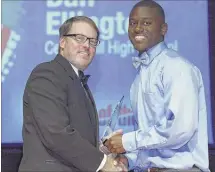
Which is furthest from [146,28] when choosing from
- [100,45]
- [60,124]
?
[60,124]

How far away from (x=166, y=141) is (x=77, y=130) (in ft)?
1.31

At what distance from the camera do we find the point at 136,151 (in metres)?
2.35

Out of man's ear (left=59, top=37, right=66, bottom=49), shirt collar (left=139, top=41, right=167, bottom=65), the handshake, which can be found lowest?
the handshake

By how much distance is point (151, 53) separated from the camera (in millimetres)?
2361

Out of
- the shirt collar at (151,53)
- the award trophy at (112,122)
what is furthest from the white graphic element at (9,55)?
the shirt collar at (151,53)

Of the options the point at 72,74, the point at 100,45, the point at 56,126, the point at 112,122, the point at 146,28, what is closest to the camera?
the point at 56,126

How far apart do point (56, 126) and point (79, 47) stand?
0.40m

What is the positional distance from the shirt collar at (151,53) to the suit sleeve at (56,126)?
0.52 meters

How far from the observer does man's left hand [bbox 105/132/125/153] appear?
2275mm

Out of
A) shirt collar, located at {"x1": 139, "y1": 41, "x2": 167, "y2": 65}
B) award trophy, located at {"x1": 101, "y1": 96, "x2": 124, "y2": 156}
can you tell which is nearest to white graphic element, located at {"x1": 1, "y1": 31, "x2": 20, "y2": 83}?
award trophy, located at {"x1": 101, "y1": 96, "x2": 124, "y2": 156}

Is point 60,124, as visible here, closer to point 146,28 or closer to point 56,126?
point 56,126

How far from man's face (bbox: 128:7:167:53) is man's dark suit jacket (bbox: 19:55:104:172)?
0.48 metres

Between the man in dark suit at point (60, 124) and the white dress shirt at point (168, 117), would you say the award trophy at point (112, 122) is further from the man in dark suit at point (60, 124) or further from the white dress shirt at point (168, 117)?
the man in dark suit at point (60, 124)

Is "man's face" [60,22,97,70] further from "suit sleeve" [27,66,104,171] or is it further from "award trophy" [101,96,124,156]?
"award trophy" [101,96,124,156]
